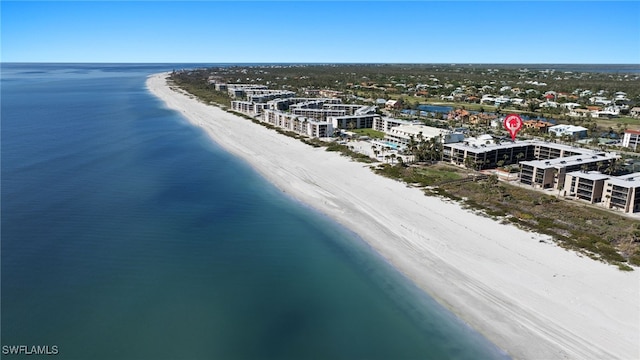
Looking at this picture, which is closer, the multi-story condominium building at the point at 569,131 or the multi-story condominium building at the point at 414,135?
the multi-story condominium building at the point at 414,135

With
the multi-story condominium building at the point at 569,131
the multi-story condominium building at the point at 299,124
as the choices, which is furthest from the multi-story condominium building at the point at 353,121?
the multi-story condominium building at the point at 569,131

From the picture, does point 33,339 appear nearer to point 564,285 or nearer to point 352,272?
point 352,272

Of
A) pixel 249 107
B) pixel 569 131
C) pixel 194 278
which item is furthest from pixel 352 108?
pixel 194 278

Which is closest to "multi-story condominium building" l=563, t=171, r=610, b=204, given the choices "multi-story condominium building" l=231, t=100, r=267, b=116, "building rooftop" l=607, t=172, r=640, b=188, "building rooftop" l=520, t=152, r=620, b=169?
"building rooftop" l=607, t=172, r=640, b=188

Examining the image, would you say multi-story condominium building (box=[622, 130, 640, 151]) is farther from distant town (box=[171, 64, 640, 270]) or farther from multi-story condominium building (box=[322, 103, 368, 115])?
multi-story condominium building (box=[322, 103, 368, 115])

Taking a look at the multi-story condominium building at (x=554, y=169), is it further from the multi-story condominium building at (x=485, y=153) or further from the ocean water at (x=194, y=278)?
the ocean water at (x=194, y=278)

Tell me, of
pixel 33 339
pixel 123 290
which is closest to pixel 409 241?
pixel 123 290
